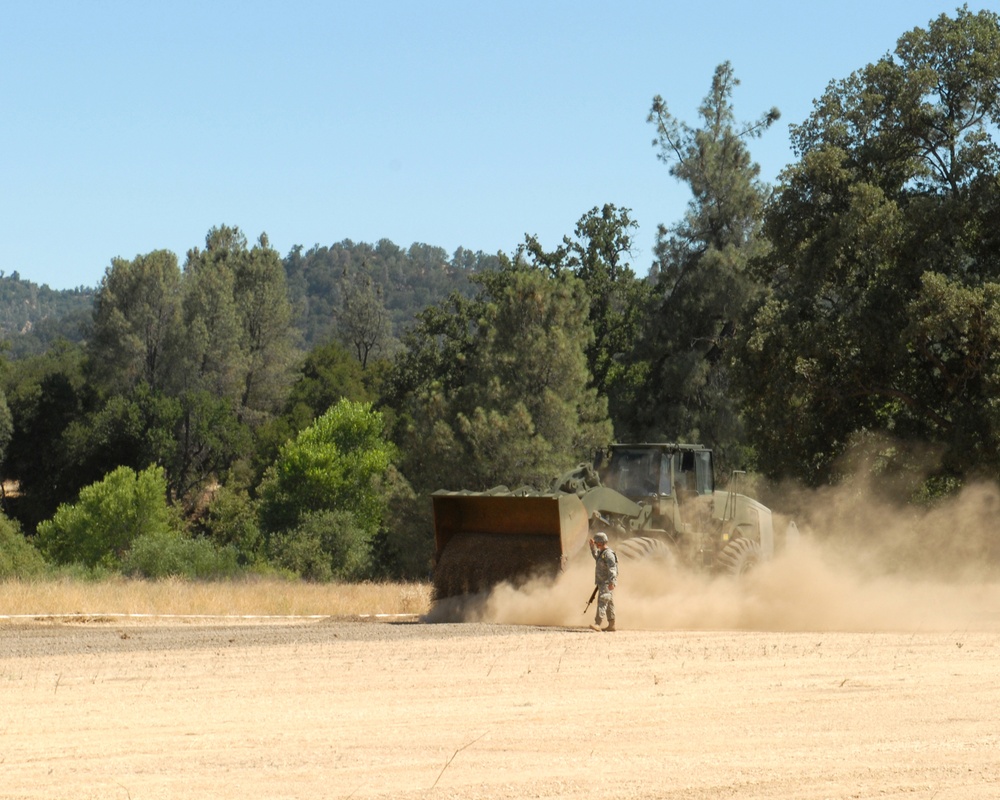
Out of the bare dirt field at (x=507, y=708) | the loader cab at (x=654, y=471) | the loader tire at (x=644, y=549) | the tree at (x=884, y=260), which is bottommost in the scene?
the bare dirt field at (x=507, y=708)

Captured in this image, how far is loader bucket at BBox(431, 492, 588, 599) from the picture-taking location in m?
19.1

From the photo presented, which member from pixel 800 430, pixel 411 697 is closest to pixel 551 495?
pixel 411 697

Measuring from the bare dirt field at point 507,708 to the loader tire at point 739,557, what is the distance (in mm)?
1783

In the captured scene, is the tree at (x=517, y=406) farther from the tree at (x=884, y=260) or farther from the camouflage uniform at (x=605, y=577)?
the camouflage uniform at (x=605, y=577)

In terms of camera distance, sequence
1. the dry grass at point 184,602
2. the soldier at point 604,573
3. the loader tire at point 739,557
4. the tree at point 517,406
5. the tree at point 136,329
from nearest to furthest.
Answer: the soldier at point 604,573 < the loader tire at point 739,557 < the dry grass at point 184,602 < the tree at point 517,406 < the tree at point 136,329

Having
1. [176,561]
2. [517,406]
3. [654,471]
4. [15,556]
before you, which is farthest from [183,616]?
[15,556]

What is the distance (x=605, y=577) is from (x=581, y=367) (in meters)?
28.9

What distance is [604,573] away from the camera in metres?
18.2

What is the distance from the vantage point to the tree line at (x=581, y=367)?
30891 millimetres

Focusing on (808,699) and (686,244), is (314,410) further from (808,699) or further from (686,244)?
(808,699)

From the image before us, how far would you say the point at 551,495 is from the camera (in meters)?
19.1

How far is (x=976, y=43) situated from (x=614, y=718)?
25.8m

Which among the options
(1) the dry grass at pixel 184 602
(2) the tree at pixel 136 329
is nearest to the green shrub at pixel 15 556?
(1) the dry grass at pixel 184 602

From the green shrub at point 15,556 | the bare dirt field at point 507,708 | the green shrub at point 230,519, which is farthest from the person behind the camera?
the green shrub at point 230,519
